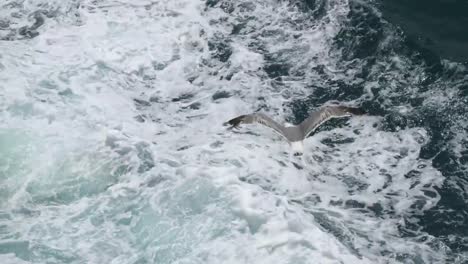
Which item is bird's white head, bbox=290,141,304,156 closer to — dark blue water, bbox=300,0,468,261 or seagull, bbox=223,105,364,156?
seagull, bbox=223,105,364,156

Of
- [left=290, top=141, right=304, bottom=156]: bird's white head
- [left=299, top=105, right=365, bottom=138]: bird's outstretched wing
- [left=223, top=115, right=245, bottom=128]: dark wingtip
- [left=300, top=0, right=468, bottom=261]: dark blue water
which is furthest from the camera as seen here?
[left=223, top=115, right=245, bottom=128]: dark wingtip

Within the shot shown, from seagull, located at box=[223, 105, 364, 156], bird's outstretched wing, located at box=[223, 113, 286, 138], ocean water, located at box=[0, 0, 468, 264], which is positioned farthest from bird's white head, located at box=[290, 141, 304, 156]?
bird's outstretched wing, located at box=[223, 113, 286, 138]

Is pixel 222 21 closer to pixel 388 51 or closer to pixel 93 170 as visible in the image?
pixel 388 51

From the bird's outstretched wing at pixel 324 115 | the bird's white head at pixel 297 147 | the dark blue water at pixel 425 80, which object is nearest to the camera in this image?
the dark blue water at pixel 425 80

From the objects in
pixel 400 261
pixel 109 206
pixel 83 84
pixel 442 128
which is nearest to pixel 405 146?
pixel 442 128

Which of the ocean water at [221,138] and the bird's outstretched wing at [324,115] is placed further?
the bird's outstretched wing at [324,115]

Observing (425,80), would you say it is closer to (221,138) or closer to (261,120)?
(261,120)

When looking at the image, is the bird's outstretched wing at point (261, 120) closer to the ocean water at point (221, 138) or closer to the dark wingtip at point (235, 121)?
the dark wingtip at point (235, 121)

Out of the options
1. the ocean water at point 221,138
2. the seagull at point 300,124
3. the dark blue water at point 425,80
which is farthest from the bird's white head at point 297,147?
the dark blue water at point 425,80
